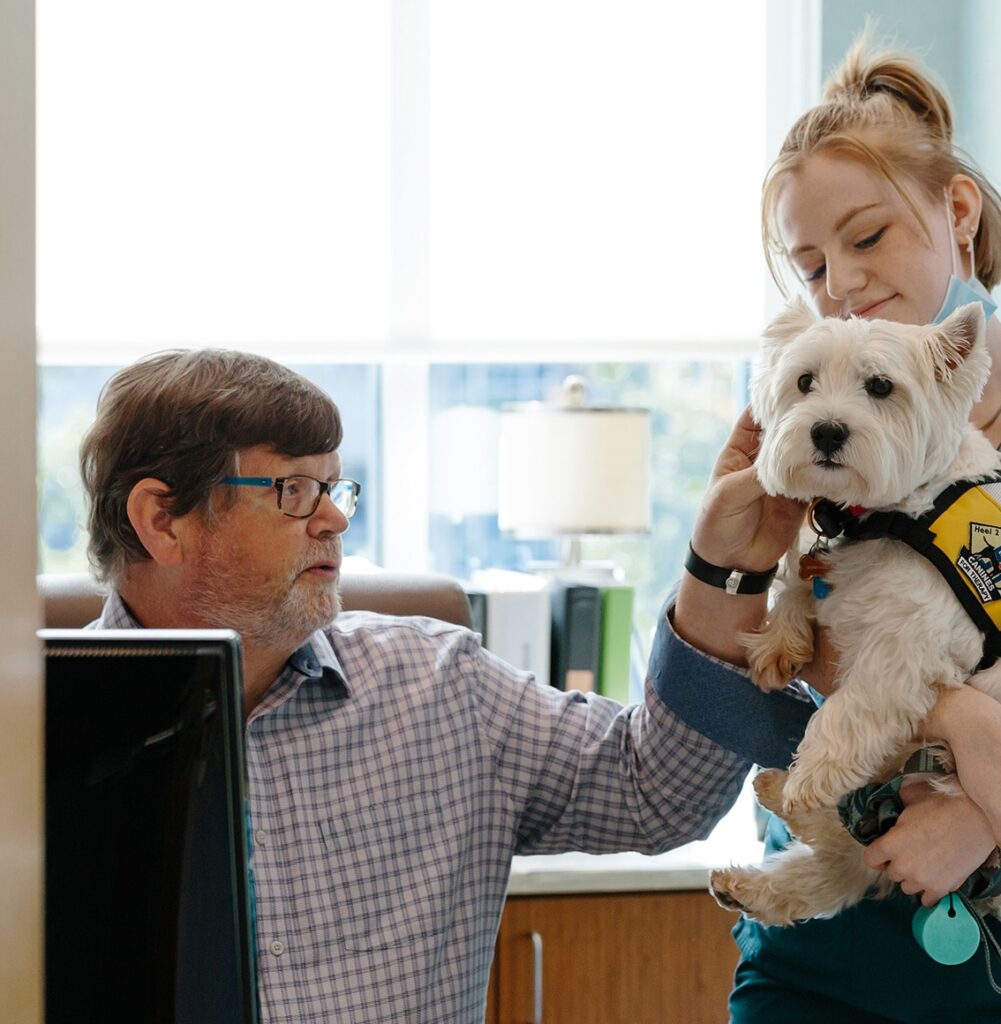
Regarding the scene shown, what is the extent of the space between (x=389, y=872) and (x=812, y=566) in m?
0.56

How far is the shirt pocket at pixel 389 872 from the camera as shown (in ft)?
4.22

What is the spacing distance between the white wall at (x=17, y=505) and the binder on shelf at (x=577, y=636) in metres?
2.18

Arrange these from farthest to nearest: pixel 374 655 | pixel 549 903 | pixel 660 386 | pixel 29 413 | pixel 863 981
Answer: pixel 660 386 → pixel 549 903 → pixel 374 655 → pixel 863 981 → pixel 29 413

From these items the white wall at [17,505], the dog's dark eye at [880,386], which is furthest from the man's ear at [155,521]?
the white wall at [17,505]

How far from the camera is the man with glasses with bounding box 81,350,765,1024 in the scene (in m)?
1.28

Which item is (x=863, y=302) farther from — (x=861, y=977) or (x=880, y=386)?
(x=861, y=977)

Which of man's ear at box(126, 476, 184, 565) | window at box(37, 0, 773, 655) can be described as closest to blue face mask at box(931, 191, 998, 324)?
man's ear at box(126, 476, 184, 565)

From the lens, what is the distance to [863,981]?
1087mm

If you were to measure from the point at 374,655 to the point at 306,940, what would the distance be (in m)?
0.32

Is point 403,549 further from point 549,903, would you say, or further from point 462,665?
point 462,665

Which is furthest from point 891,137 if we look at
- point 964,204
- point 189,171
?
point 189,171

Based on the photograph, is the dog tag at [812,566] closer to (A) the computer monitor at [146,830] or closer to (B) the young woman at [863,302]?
(B) the young woman at [863,302]

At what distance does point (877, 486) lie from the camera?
0.97 m

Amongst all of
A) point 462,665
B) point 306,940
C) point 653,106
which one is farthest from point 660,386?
point 306,940
